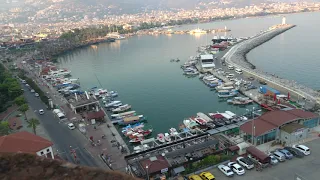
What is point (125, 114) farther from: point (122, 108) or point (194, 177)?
point (194, 177)

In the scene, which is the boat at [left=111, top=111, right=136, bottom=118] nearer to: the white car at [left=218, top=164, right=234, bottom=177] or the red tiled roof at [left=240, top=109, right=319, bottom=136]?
the red tiled roof at [left=240, top=109, right=319, bottom=136]

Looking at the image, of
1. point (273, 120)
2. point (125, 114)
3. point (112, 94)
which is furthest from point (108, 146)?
point (112, 94)

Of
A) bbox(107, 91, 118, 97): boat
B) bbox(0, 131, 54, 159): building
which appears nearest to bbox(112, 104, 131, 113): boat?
bbox(107, 91, 118, 97): boat

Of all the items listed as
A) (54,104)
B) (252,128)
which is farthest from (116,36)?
(252,128)

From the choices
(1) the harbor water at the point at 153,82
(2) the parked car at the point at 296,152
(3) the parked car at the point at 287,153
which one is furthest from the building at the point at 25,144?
(2) the parked car at the point at 296,152

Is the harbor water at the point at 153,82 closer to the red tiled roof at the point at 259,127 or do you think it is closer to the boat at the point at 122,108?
the boat at the point at 122,108

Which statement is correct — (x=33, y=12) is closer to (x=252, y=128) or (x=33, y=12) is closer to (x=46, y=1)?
(x=46, y=1)
